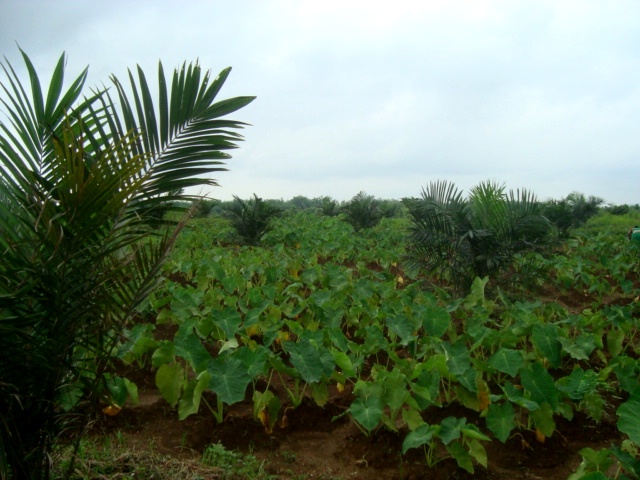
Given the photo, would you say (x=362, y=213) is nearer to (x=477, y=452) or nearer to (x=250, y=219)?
(x=250, y=219)

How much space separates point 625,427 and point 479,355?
90.2 inches

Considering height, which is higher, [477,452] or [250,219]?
[250,219]

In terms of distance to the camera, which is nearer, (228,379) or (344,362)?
(228,379)

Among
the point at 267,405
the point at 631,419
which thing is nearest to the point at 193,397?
the point at 267,405

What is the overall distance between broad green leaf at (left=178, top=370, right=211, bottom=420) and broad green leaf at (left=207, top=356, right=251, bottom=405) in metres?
0.10

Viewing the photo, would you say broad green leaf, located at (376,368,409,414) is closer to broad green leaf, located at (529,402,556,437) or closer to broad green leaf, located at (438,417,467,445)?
broad green leaf, located at (438,417,467,445)

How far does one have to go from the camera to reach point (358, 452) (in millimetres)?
3248

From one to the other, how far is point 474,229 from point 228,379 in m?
4.54

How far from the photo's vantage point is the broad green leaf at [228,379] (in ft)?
10.4

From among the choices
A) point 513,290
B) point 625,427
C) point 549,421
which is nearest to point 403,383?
point 549,421

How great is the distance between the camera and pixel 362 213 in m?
17.9

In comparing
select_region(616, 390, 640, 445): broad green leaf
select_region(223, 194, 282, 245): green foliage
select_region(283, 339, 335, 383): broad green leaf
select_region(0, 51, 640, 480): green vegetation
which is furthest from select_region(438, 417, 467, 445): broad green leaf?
select_region(223, 194, 282, 245): green foliage

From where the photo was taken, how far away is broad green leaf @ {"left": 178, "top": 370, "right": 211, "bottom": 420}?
3.31m

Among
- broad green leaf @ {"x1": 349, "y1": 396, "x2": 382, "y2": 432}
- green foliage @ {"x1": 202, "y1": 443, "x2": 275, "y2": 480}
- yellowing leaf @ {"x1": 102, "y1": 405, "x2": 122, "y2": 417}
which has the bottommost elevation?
green foliage @ {"x1": 202, "y1": 443, "x2": 275, "y2": 480}
